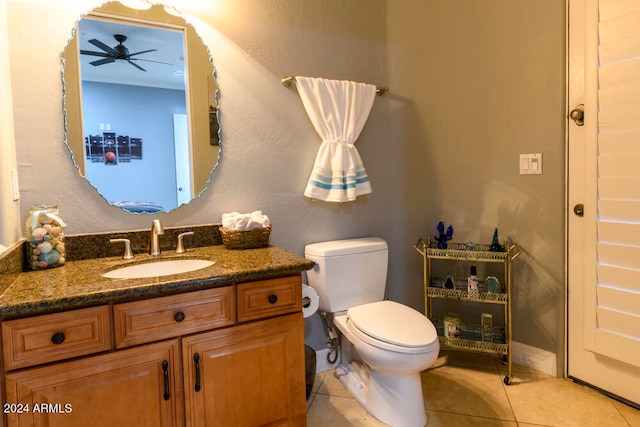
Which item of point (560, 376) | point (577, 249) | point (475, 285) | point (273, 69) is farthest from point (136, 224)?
point (560, 376)

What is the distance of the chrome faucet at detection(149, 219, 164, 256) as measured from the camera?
1621mm

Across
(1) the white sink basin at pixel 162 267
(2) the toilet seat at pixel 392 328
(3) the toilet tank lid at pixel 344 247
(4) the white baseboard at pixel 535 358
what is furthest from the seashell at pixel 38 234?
(4) the white baseboard at pixel 535 358

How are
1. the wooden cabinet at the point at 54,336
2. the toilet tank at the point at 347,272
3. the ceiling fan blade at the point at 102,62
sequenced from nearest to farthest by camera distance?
the wooden cabinet at the point at 54,336 < the ceiling fan blade at the point at 102,62 < the toilet tank at the point at 347,272

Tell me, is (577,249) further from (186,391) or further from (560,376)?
(186,391)

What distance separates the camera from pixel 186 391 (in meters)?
1.27

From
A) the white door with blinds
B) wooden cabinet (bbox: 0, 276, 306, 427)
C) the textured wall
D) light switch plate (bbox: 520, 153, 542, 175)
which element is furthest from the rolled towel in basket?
the white door with blinds

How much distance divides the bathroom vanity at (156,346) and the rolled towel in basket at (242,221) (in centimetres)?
22

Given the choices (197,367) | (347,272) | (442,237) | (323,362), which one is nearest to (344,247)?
(347,272)

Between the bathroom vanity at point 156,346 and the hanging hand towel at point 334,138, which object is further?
the hanging hand towel at point 334,138

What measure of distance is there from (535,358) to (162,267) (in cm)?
201

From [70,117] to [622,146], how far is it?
93.4 inches

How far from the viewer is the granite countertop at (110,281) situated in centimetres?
105

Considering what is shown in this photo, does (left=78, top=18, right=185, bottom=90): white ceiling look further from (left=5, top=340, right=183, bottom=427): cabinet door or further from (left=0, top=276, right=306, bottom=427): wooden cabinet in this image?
(left=5, top=340, right=183, bottom=427): cabinet door

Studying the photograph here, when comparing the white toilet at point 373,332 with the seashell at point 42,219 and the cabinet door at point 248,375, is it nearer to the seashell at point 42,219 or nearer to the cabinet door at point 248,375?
the cabinet door at point 248,375
